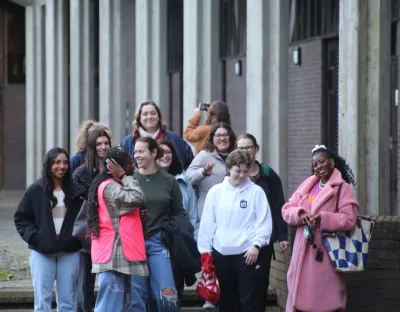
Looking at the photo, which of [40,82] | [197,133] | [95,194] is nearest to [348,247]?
[95,194]

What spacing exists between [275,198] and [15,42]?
26.6 m

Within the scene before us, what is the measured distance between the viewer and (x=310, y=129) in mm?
19719

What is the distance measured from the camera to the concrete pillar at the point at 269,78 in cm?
1477

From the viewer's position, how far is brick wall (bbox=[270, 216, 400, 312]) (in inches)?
408

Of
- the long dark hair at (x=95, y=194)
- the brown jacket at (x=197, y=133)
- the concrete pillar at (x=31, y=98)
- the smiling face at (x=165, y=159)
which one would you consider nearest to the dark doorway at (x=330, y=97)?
the brown jacket at (x=197, y=133)

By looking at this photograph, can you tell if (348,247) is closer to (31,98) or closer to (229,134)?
(229,134)

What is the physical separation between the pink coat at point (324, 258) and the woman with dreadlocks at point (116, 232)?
1372 mm

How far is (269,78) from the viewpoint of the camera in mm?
14992

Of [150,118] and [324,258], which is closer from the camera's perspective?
[324,258]

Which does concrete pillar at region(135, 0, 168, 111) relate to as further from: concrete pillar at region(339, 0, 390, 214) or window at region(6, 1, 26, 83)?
window at region(6, 1, 26, 83)

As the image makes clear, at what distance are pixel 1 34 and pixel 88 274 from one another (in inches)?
1039

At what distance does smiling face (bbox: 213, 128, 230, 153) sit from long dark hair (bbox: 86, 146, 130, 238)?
1756mm

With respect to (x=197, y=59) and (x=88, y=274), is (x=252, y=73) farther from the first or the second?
(x=88, y=274)

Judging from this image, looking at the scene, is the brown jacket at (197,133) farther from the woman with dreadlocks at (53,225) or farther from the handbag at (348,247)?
the handbag at (348,247)
